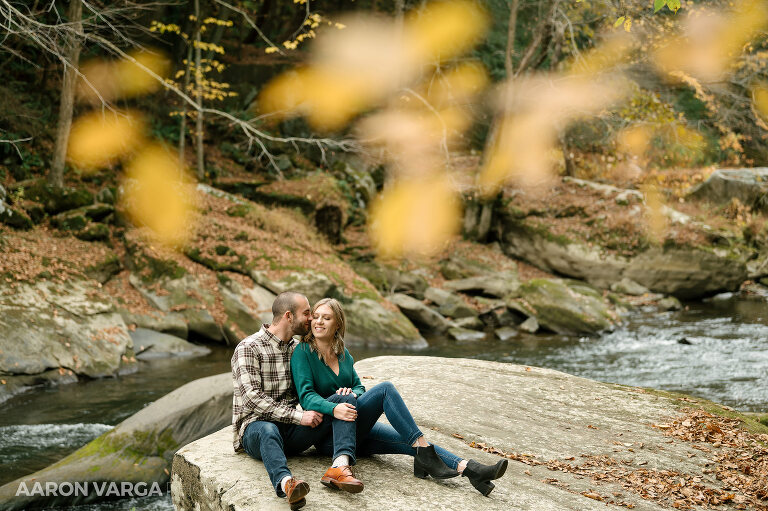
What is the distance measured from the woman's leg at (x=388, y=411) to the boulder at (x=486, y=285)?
1366 centimetres

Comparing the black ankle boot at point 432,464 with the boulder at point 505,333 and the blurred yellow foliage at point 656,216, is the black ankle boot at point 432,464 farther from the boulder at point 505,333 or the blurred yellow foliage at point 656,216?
the blurred yellow foliage at point 656,216

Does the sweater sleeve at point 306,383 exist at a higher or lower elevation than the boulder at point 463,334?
higher

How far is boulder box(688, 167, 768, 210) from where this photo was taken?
22000mm

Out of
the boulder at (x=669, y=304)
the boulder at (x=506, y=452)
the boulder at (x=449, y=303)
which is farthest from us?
the boulder at (x=669, y=304)

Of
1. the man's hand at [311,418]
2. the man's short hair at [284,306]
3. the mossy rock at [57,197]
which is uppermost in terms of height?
the mossy rock at [57,197]

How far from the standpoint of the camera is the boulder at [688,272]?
19.2 metres

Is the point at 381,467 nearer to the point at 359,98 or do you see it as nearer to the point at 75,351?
the point at 75,351

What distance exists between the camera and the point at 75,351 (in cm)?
1113

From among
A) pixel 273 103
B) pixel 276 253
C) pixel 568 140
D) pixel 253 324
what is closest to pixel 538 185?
pixel 568 140

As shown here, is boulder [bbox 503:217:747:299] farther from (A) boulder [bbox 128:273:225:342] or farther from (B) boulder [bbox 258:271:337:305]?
(A) boulder [bbox 128:273:225:342]

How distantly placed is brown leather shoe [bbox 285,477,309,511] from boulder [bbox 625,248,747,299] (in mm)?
18195

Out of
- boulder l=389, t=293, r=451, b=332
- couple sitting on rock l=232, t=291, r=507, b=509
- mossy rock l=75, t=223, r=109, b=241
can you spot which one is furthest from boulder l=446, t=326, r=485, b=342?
couple sitting on rock l=232, t=291, r=507, b=509

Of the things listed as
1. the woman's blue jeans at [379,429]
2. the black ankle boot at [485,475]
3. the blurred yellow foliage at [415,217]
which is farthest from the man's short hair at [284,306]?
the blurred yellow foliage at [415,217]

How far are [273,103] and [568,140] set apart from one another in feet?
38.7
